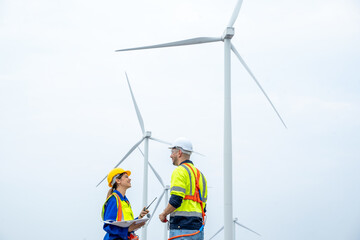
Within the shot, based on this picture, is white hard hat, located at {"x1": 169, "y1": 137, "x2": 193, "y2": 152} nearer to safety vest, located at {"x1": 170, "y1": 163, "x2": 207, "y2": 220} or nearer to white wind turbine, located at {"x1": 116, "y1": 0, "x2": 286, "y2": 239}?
safety vest, located at {"x1": 170, "y1": 163, "x2": 207, "y2": 220}

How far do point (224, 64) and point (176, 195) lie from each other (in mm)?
7331

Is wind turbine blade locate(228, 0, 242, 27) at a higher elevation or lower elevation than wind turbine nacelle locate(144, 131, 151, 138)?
lower

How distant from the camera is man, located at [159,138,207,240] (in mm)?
7914

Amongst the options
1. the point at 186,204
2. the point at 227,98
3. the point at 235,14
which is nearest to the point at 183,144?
the point at 186,204

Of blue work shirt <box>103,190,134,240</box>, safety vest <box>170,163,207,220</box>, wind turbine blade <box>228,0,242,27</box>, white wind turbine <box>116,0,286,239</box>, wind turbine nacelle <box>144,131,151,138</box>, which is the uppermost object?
wind turbine nacelle <box>144,131,151,138</box>

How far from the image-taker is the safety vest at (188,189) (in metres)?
7.94

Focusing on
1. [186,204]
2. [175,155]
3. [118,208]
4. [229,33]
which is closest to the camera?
[118,208]

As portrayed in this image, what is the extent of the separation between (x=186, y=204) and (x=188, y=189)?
0.87 ft


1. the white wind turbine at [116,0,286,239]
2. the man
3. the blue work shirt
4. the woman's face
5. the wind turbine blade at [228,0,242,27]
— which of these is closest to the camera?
the blue work shirt

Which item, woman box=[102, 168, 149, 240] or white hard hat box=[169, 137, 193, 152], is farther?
white hard hat box=[169, 137, 193, 152]

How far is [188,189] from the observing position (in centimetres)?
812

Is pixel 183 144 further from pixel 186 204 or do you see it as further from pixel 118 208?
pixel 118 208

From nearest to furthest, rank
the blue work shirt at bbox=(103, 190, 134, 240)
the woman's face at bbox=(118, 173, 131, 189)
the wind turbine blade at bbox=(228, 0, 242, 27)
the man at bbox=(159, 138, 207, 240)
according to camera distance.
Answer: the blue work shirt at bbox=(103, 190, 134, 240) → the man at bbox=(159, 138, 207, 240) → the woman's face at bbox=(118, 173, 131, 189) → the wind turbine blade at bbox=(228, 0, 242, 27)

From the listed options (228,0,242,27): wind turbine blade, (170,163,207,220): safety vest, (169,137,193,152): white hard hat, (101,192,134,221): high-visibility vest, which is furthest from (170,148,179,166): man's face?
(228,0,242,27): wind turbine blade
